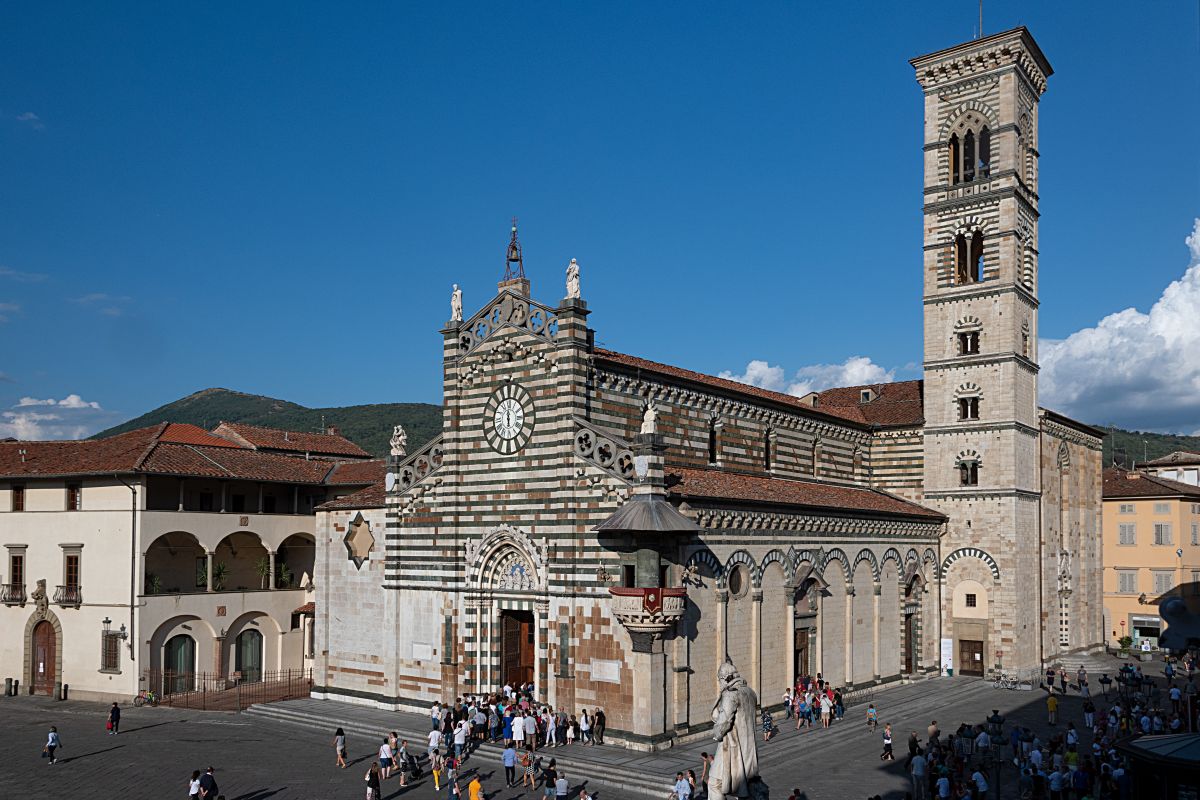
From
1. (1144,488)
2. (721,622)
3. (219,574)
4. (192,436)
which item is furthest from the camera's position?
(192,436)

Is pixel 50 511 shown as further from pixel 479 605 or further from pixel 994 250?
pixel 994 250

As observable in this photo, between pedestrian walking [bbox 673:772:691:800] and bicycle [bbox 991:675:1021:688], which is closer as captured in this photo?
pedestrian walking [bbox 673:772:691:800]

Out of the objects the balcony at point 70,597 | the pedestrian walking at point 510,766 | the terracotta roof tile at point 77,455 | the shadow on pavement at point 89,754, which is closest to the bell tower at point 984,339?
the pedestrian walking at point 510,766

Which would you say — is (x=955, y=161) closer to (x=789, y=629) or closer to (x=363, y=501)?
(x=789, y=629)

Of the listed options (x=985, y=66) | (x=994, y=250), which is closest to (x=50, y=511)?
(x=994, y=250)

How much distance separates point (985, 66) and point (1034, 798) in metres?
29.1

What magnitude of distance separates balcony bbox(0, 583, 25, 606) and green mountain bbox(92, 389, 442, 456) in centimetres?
6179

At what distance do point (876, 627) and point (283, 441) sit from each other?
31.8 metres

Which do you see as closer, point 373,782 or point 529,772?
point 373,782

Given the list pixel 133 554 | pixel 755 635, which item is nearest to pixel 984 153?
pixel 755 635

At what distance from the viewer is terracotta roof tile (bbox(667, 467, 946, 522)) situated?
28.3m

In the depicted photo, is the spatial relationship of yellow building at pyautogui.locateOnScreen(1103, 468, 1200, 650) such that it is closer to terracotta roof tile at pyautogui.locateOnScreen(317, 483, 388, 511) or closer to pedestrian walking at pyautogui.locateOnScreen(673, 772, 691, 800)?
terracotta roof tile at pyautogui.locateOnScreen(317, 483, 388, 511)

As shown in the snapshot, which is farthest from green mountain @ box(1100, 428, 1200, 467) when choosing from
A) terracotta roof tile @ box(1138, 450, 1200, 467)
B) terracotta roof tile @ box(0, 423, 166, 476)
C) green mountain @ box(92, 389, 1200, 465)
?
terracotta roof tile @ box(0, 423, 166, 476)

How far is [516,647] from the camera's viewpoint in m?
30.4
